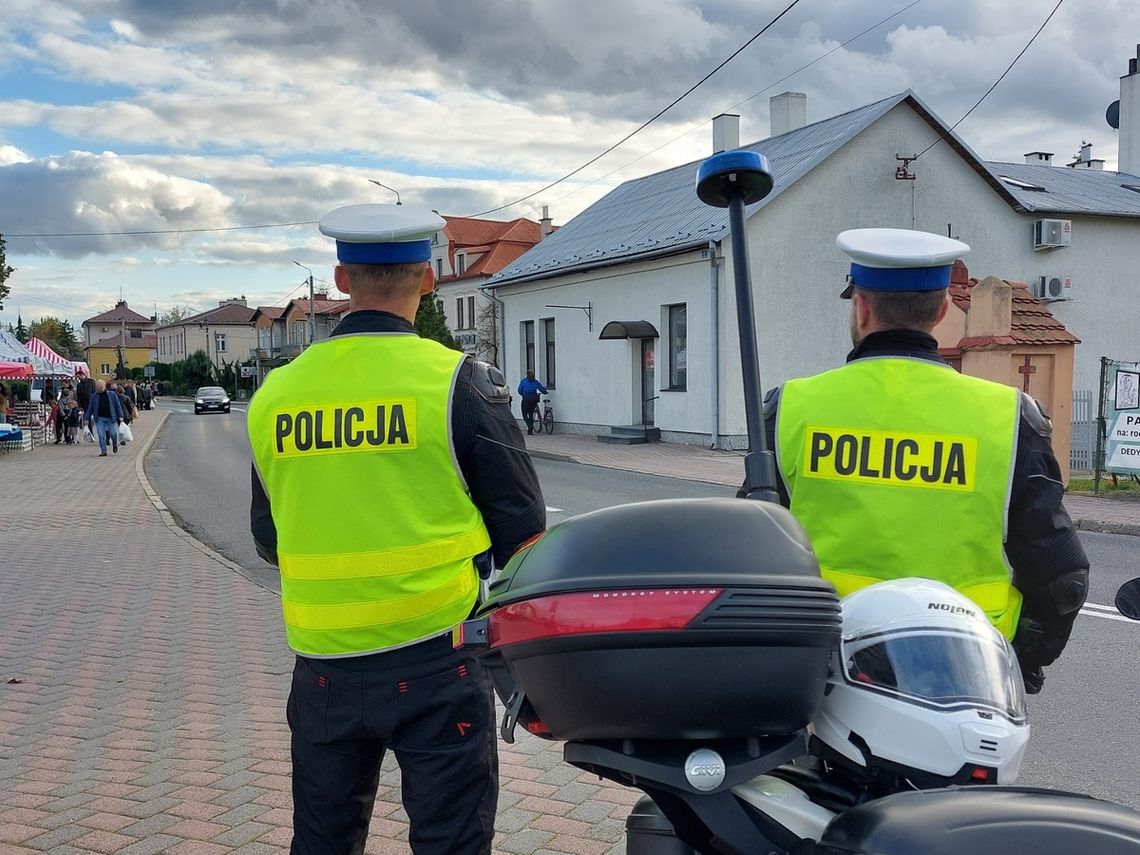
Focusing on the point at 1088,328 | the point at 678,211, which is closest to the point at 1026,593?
the point at 678,211

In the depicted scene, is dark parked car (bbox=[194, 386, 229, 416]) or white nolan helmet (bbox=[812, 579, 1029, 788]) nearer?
white nolan helmet (bbox=[812, 579, 1029, 788])

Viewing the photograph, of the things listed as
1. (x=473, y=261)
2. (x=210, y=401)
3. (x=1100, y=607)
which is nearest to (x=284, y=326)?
(x=210, y=401)

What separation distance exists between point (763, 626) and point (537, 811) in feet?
9.75

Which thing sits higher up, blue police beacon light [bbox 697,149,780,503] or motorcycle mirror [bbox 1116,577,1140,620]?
blue police beacon light [bbox 697,149,780,503]

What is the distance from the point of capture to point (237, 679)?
596cm

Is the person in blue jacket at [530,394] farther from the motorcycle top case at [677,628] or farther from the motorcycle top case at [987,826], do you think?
the motorcycle top case at [987,826]

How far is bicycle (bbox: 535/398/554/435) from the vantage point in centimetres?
2870

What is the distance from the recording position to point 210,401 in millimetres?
57719

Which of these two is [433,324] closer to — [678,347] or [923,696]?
[678,347]

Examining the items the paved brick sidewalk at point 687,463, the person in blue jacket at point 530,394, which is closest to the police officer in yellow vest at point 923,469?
the paved brick sidewalk at point 687,463

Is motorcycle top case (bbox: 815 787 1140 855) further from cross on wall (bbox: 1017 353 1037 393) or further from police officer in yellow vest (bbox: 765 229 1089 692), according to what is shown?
cross on wall (bbox: 1017 353 1037 393)

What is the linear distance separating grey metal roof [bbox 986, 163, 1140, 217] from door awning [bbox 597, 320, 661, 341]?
9.27m

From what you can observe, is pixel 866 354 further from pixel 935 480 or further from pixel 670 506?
pixel 670 506

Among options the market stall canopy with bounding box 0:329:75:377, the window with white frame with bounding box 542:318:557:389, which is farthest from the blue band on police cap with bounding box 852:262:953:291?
the window with white frame with bounding box 542:318:557:389
